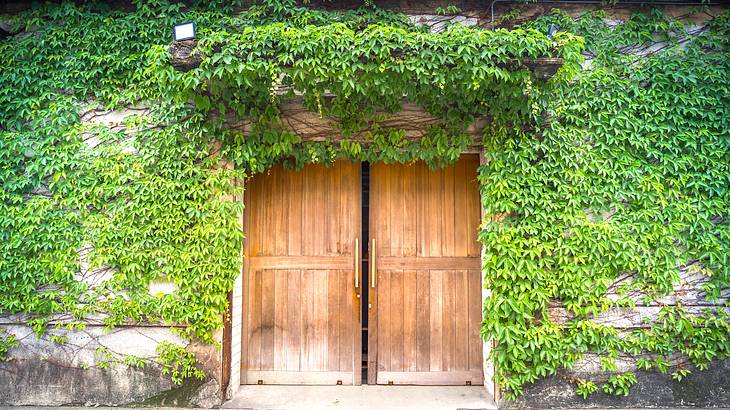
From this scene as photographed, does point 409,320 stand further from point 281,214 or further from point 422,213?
point 281,214

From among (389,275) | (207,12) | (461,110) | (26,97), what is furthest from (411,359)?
(26,97)

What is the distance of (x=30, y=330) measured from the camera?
11.7ft

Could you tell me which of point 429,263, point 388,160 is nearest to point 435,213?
point 429,263

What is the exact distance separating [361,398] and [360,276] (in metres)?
1.03

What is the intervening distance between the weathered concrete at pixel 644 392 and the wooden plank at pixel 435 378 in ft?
1.52

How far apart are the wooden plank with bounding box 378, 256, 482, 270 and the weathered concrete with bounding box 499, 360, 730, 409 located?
1.11 meters

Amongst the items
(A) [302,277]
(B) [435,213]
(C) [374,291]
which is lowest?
(C) [374,291]

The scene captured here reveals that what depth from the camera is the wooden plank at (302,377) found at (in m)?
3.96

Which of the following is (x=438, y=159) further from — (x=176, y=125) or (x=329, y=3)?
(x=176, y=125)

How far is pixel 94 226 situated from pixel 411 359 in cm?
293

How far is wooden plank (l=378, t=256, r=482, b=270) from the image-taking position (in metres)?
4.02

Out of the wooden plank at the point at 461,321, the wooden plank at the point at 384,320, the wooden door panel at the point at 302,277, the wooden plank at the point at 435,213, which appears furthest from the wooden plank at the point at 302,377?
the wooden plank at the point at 435,213

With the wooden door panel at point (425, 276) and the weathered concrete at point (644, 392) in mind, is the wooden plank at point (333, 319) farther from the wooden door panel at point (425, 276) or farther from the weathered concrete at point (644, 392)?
the weathered concrete at point (644, 392)

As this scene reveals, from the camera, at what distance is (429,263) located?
4.04m
